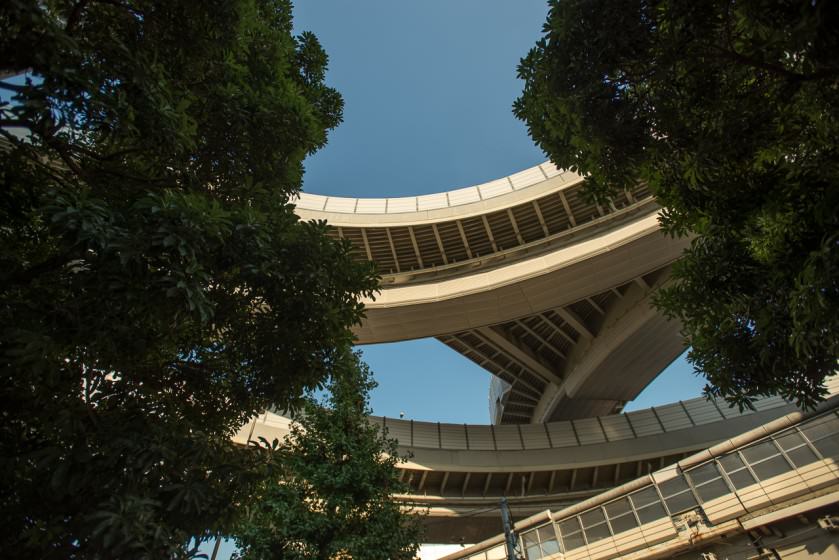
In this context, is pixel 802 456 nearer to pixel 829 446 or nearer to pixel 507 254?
pixel 829 446

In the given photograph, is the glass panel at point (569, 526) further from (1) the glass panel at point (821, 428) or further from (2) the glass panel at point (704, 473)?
(1) the glass panel at point (821, 428)

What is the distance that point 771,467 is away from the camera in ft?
35.9

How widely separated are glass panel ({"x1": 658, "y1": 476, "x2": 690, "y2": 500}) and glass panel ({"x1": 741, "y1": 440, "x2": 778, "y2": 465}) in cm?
148

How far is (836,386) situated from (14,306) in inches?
1007

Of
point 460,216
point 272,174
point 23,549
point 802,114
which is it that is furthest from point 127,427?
point 460,216

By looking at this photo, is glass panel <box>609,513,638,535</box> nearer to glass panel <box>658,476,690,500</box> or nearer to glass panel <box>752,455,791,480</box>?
glass panel <box>658,476,690,500</box>

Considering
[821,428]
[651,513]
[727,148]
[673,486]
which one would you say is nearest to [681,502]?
[673,486]

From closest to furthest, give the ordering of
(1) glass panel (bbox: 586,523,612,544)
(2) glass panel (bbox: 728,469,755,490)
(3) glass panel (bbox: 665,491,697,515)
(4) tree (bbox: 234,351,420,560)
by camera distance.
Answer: (4) tree (bbox: 234,351,420,560) → (2) glass panel (bbox: 728,469,755,490) → (3) glass panel (bbox: 665,491,697,515) → (1) glass panel (bbox: 586,523,612,544)

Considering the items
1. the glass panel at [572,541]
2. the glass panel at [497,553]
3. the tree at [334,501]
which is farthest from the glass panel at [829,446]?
the tree at [334,501]

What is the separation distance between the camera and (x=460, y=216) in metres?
23.3

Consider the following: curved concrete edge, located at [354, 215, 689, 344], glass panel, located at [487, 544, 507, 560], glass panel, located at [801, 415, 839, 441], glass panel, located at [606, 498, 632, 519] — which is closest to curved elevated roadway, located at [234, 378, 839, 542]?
curved concrete edge, located at [354, 215, 689, 344]

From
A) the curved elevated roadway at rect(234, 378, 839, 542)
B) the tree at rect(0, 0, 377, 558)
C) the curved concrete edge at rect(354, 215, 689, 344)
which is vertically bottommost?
the tree at rect(0, 0, 377, 558)

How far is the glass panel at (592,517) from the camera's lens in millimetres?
12711

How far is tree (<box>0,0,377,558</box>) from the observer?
12.4ft
